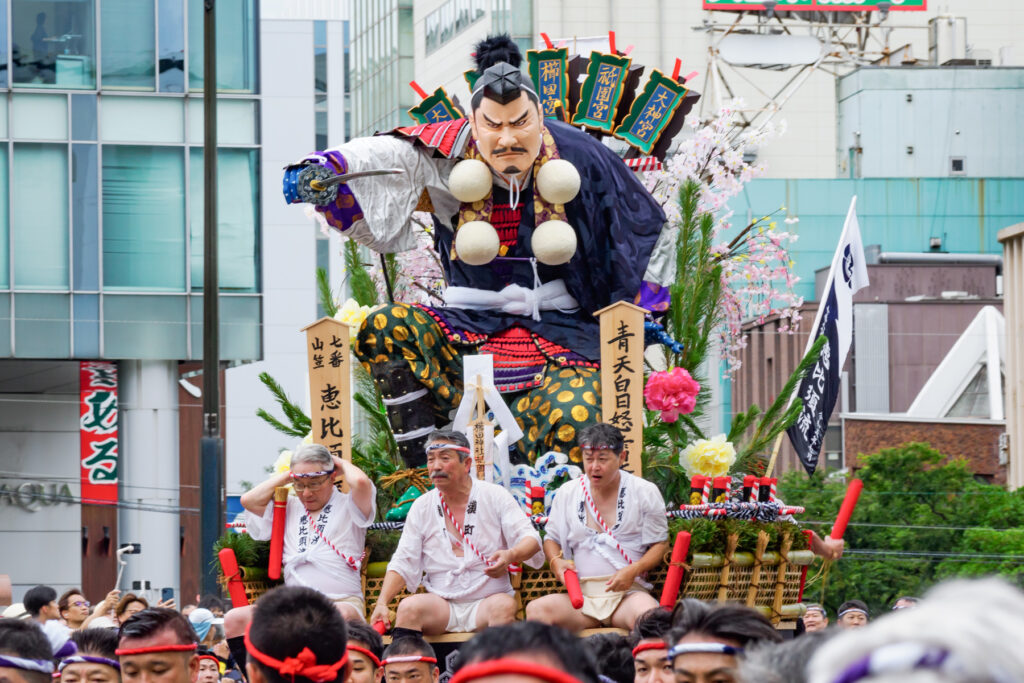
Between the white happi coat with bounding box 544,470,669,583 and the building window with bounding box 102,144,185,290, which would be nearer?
the white happi coat with bounding box 544,470,669,583

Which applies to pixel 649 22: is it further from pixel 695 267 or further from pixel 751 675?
pixel 751 675

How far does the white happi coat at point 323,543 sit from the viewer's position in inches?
273

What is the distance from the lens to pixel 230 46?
2231 centimetres

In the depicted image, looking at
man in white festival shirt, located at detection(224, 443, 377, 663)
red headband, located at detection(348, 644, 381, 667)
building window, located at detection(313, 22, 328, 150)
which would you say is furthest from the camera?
building window, located at detection(313, 22, 328, 150)

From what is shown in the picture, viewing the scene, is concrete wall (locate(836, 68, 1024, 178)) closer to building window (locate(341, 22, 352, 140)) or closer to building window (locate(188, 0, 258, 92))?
building window (locate(341, 22, 352, 140))

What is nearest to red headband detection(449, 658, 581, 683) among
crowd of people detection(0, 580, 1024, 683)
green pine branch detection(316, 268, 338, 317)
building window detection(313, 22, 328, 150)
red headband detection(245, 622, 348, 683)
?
crowd of people detection(0, 580, 1024, 683)

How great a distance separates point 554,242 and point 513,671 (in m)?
5.58

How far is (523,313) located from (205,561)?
3428 millimetres

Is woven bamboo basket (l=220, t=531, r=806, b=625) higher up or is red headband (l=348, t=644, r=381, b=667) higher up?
red headband (l=348, t=644, r=381, b=667)

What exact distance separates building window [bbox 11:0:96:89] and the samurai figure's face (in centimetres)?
1554

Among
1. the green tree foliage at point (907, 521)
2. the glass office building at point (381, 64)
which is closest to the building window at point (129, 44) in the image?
the green tree foliage at point (907, 521)

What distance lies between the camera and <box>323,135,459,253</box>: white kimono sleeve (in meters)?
8.09

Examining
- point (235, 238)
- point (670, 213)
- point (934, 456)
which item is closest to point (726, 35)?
point (934, 456)

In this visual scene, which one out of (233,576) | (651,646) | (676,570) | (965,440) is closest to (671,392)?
(676,570)
